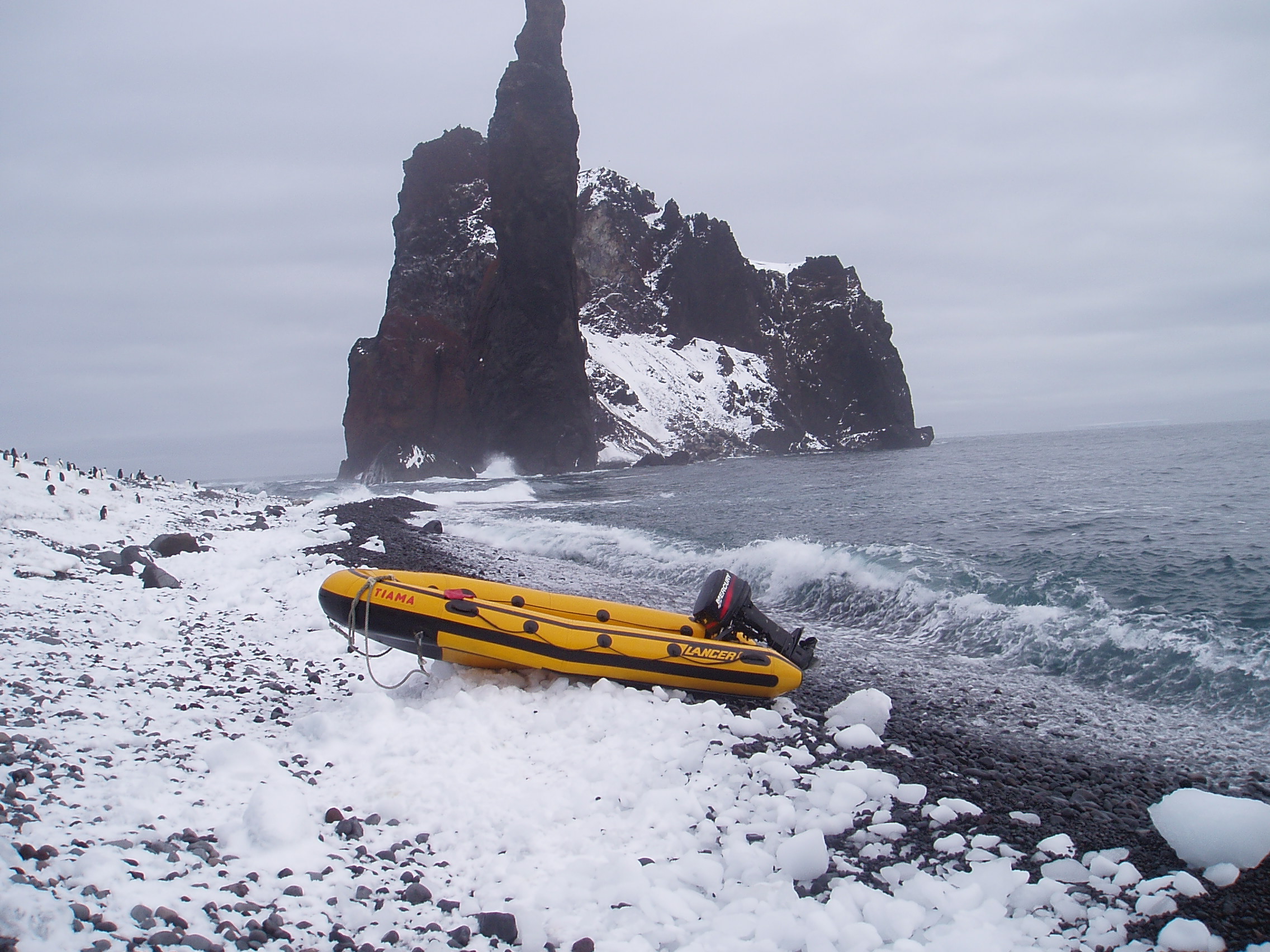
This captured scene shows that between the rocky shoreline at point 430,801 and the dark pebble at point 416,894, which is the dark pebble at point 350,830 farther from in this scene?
the dark pebble at point 416,894

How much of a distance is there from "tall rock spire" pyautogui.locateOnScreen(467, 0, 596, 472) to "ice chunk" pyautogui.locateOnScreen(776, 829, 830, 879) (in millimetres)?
61930

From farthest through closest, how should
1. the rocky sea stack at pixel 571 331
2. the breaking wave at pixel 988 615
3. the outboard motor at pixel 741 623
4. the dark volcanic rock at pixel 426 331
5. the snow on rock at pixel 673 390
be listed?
the snow on rock at pixel 673 390, the dark volcanic rock at pixel 426 331, the rocky sea stack at pixel 571 331, the breaking wave at pixel 988 615, the outboard motor at pixel 741 623

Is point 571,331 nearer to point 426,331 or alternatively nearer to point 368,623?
point 426,331

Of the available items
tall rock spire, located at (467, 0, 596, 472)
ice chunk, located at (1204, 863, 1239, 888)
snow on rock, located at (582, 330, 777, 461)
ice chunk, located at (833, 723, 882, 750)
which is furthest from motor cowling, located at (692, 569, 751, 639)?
snow on rock, located at (582, 330, 777, 461)

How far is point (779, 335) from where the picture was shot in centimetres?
10075

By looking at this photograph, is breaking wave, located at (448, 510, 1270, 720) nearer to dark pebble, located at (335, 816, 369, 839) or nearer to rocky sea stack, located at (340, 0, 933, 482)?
dark pebble, located at (335, 816, 369, 839)

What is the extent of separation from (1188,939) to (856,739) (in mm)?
2180

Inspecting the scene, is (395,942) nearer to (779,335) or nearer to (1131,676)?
(1131,676)

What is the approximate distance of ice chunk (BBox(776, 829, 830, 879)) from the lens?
357 cm

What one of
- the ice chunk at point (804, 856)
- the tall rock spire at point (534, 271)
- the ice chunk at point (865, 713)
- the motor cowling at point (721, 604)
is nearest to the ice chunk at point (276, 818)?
the ice chunk at point (804, 856)

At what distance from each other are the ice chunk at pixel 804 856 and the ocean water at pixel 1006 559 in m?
4.77

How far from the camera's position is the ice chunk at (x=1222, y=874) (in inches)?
143

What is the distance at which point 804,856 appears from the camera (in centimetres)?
359

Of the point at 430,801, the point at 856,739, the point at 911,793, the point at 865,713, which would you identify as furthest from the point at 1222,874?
the point at 430,801
